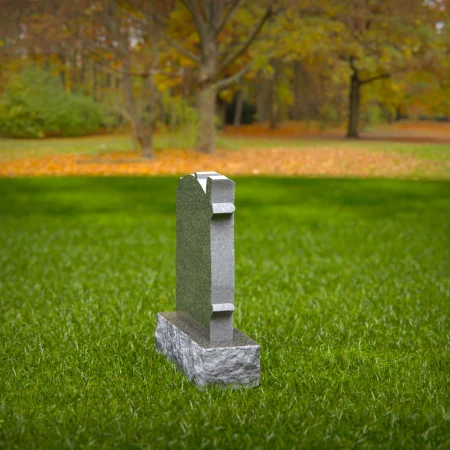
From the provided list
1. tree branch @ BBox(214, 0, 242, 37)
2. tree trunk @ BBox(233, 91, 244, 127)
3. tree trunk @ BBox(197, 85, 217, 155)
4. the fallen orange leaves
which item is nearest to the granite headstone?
the fallen orange leaves

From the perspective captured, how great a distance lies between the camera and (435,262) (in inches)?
331

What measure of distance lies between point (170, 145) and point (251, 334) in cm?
1898

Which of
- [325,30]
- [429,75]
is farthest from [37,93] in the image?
[429,75]

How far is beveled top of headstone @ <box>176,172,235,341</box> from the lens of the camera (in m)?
4.16

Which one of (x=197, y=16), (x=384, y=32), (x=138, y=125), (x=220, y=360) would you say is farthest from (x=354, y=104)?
(x=220, y=360)

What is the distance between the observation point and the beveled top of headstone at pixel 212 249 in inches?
164

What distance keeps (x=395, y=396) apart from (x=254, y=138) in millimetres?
26282

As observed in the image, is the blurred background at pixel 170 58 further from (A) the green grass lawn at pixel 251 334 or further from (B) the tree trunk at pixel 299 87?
(A) the green grass lawn at pixel 251 334

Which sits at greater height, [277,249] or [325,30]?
[325,30]

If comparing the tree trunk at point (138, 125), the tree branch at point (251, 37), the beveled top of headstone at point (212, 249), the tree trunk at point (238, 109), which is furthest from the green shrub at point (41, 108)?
the beveled top of headstone at point (212, 249)

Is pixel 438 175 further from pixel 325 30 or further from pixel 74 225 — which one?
pixel 74 225

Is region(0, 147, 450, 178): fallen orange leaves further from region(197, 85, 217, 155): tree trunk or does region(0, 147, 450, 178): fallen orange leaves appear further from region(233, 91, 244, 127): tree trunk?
region(233, 91, 244, 127): tree trunk

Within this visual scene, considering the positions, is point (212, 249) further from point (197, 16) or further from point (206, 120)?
point (206, 120)

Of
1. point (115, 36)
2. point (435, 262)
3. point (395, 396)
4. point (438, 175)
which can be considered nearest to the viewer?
point (395, 396)
